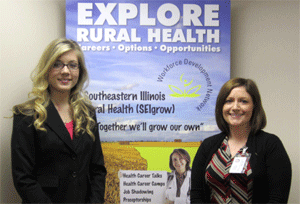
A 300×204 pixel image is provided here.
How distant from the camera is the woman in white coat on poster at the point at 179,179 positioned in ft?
9.74

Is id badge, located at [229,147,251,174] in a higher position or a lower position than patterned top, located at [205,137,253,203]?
higher

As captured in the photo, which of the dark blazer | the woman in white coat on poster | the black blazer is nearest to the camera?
the dark blazer

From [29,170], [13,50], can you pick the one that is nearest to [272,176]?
[29,170]

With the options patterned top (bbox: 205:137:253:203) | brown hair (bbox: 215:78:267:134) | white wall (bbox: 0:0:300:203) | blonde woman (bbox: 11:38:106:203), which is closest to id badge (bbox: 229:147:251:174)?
patterned top (bbox: 205:137:253:203)

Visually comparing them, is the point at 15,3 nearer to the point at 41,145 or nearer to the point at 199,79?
the point at 41,145

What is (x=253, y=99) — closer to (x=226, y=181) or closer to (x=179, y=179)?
(x=226, y=181)

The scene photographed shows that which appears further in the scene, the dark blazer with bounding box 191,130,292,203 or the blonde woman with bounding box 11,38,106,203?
the blonde woman with bounding box 11,38,106,203

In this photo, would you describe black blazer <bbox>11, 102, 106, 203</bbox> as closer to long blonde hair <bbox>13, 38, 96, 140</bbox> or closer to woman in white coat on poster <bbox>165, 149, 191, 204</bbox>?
long blonde hair <bbox>13, 38, 96, 140</bbox>

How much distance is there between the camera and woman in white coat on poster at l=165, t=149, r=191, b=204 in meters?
2.97

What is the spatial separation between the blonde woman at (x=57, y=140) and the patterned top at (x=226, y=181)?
854 millimetres

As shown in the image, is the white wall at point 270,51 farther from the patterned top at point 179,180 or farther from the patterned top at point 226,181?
the patterned top at point 226,181

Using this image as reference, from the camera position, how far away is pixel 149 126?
9.95 ft

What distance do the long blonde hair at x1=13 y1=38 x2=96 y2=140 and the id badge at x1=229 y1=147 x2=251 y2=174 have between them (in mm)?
1038

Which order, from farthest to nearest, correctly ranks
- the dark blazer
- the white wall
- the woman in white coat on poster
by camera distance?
the white wall
the woman in white coat on poster
the dark blazer
